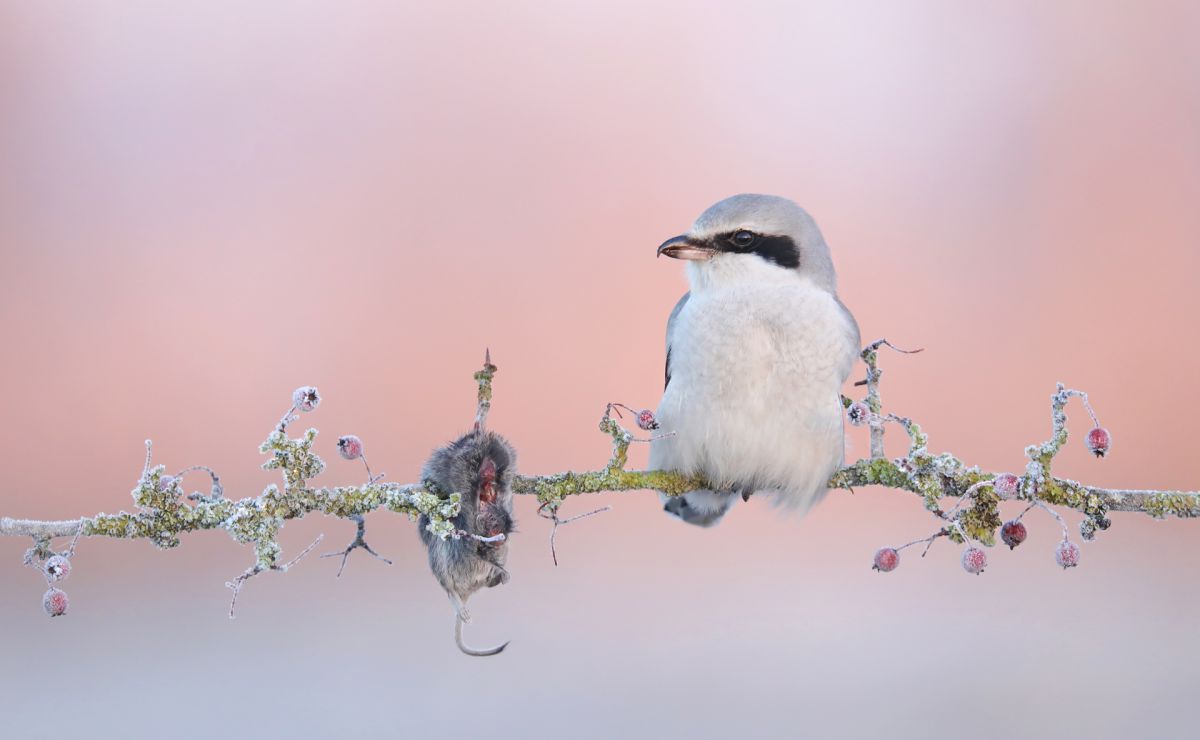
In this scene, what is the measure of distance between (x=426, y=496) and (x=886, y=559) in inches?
26.0

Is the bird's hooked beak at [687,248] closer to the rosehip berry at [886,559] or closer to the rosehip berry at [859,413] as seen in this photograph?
the rosehip berry at [859,413]

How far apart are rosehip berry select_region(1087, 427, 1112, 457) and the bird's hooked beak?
0.88 meters

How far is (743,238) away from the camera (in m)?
2.03

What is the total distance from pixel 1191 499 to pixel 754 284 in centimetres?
91

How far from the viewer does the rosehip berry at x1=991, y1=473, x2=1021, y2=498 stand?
1301mm

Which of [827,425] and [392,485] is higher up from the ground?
[827,425]

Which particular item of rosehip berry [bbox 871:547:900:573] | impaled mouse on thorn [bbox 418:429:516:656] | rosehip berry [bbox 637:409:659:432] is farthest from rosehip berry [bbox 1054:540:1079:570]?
impaled mouse on thorn [bbox 418:429:516:656]

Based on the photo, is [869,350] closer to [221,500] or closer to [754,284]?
[754,284]

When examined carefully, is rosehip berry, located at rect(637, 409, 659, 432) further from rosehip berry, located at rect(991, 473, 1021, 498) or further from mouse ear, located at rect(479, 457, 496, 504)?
rosehip berry, located at rect(991, 473, 1021, 498)

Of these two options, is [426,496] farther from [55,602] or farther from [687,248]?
[687,248]

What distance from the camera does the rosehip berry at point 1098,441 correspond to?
4.19ft

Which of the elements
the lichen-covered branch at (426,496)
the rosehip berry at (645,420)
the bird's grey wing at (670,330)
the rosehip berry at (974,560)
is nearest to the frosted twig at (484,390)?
the lichen-covered branch at (426,496)

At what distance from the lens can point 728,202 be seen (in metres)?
2.04

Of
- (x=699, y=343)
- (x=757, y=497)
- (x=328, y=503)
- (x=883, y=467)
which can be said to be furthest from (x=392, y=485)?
(x=757, y=497)
